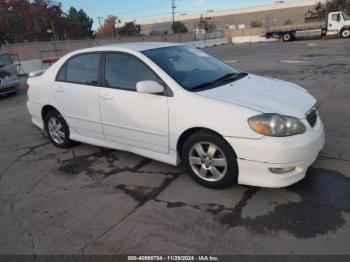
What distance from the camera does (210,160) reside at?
3.90 m

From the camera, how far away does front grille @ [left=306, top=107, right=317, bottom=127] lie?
378cm

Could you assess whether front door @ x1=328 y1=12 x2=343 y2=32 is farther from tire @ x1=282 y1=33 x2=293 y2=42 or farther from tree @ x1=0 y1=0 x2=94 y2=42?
tree @ x1=0 y1=0 x2=94 y2=42

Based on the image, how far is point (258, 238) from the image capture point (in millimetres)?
3115

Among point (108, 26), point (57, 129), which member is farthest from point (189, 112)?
point (108, 26)

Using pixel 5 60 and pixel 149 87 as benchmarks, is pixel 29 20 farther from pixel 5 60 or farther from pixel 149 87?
pixel 149 87

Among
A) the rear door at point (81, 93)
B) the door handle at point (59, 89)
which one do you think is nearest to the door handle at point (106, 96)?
the rear door at point (81, 93)

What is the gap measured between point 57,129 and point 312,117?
389 cm

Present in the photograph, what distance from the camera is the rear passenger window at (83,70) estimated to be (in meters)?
4.92

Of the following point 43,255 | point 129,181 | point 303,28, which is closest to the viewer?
point 43,255

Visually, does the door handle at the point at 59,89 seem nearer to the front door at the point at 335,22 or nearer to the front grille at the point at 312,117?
the front grille at the point at 312,117

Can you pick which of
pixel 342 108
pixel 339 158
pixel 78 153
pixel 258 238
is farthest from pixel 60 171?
pixel 342 108

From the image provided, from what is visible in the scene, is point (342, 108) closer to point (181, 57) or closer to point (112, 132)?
point (181, 57)

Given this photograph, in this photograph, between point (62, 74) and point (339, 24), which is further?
point (339, 24)

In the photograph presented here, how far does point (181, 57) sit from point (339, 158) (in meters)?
2.47
